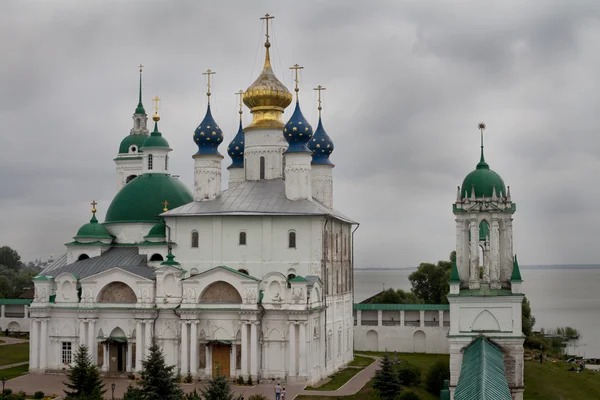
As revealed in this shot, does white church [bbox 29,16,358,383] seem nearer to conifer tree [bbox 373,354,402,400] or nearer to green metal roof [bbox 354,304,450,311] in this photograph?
conifer tree [bbox 373,354,402,400]

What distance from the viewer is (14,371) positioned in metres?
35.2

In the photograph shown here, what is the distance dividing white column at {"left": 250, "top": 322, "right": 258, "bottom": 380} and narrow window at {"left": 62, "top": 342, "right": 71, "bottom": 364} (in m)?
7.73

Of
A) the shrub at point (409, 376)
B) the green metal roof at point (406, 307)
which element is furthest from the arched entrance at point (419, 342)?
the shrub at point (409, 376)

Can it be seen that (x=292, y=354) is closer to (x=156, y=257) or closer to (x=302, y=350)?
Answer: (x=302, y=350)

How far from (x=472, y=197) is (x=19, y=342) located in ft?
102

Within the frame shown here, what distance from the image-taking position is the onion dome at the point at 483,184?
79.3ft

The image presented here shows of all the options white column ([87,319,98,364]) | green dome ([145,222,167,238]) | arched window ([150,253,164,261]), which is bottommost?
white column ([87,319,98,364])

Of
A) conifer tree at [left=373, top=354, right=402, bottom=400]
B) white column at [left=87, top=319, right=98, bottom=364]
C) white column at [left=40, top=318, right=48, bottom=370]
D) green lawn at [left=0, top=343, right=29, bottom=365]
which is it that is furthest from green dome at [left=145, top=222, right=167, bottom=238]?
conifer tree at [left=373, top=354, right=402, bottom=400]

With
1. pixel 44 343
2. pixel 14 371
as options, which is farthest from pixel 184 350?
pixel 14 371

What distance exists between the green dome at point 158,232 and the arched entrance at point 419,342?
1651cm

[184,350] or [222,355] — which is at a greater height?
[184,350]

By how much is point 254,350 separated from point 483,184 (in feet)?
40.4

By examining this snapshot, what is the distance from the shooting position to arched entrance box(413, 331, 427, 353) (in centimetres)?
4638

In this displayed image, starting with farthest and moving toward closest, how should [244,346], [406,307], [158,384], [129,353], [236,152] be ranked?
[406,307], [236,152], [129,353], [244,346], [158,384]
